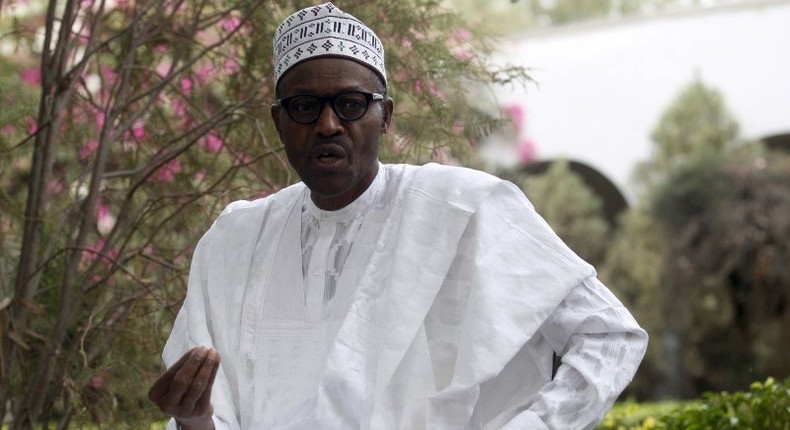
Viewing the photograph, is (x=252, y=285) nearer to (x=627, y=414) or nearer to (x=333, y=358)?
(x=333, y=358)

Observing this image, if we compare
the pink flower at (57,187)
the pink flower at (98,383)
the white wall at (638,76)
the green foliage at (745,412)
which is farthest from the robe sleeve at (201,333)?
the white wall at (638,76)

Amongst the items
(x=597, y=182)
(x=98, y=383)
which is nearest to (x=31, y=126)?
(x=98, y=383)

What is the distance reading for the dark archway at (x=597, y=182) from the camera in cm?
1795

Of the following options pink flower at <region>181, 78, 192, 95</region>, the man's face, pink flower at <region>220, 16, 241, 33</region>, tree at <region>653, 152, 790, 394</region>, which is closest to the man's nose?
the man's face

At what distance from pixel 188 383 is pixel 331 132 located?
66 cm

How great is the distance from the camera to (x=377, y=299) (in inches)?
122

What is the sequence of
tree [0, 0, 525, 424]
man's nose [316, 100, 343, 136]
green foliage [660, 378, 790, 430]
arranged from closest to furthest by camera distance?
man's nose [316, 100, 343, 136]
green foliage [660, 378, 790, 430]
tree [0, 0, 525, 424]

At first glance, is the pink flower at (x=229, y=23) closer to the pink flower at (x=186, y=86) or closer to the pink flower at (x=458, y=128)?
the pink flower at (x=186, y=86)

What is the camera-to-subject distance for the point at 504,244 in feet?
10.3

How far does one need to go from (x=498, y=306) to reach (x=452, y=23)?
8.29 ft

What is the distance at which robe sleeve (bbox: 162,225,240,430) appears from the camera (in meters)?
3.10

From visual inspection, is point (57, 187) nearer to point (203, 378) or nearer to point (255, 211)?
point (255, 211)

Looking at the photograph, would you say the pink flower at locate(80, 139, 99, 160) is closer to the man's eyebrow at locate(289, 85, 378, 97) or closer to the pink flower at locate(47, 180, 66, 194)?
the pink flower at locate(47, 180, 66, 194)

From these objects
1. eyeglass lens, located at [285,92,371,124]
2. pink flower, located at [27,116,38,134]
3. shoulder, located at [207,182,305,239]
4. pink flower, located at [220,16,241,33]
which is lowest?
shoulder, located at [207,182,305,239]
